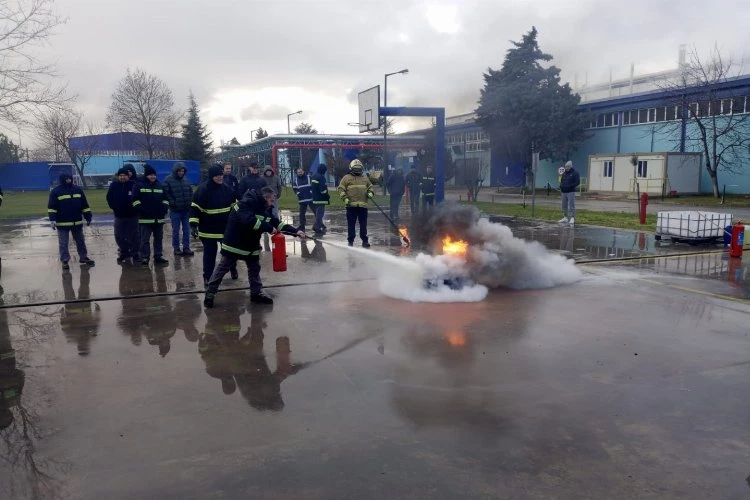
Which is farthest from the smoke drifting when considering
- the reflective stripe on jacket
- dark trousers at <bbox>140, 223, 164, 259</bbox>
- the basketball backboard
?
the basketball backboard

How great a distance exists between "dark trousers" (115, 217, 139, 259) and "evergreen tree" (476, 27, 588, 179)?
2757 cm

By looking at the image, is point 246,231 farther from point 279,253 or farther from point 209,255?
point 209,255

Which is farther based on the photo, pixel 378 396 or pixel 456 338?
pixel 456 338

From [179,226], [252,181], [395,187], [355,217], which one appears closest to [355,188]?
[355,217]

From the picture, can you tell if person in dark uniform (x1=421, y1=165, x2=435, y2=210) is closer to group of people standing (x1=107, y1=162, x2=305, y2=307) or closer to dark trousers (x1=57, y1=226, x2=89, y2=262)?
group of people standing (x1=107, y1=162, x2=305, y2=307)

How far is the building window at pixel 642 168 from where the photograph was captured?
32.5m

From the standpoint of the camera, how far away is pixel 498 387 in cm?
465

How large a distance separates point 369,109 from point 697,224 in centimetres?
1246

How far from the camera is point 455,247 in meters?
7.79

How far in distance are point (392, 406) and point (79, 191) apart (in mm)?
8148

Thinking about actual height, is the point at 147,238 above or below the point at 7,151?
below

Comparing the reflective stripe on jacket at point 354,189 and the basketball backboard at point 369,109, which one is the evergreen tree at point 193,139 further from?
the reflective stripe on jacket at point 354,189

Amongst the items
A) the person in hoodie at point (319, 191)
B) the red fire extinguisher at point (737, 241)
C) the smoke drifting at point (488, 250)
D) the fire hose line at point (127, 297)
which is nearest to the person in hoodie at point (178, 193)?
the fire hose line at point (127, 297)

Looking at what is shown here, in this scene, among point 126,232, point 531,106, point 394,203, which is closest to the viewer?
point 126,232
